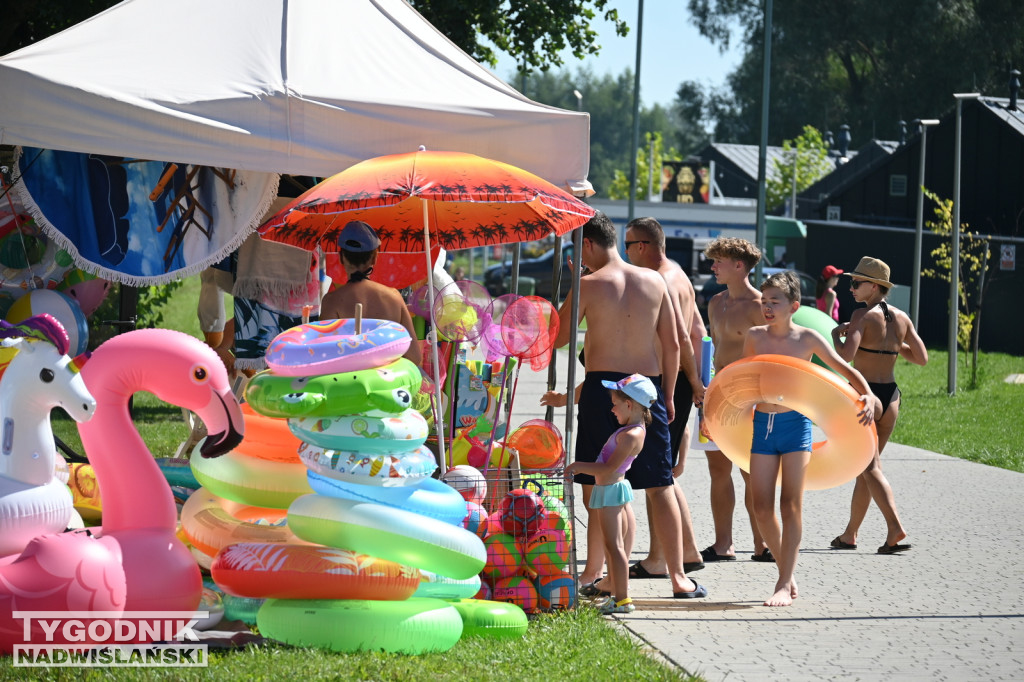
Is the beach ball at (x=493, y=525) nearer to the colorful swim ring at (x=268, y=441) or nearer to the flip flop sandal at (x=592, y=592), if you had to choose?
the flip flop sandal at (x=592, y=592)

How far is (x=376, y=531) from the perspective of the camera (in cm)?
490

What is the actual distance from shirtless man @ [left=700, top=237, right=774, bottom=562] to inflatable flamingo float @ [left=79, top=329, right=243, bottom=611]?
3.30 m

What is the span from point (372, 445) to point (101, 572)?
1.23 metres

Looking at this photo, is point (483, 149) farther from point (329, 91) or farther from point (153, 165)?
point (153, 165)

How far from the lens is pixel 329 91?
20.0 feet

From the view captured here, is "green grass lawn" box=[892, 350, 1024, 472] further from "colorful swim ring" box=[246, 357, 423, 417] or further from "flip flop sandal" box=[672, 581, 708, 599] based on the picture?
"colorful swim ring" box=[246, 357, 423, 417]

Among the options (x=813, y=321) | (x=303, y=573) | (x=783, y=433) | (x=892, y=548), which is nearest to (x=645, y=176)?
(x=813, y=321)

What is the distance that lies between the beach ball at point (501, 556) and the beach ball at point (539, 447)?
38.7 inches

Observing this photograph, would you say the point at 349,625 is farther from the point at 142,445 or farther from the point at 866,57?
the point at 866,57

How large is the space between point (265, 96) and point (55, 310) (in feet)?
7.70

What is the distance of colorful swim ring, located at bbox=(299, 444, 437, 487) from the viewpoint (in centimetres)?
493

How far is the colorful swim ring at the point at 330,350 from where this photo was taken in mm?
4910

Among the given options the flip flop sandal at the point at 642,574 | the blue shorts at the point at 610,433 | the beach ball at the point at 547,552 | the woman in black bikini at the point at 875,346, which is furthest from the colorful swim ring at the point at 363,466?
the woman in black bikini at the point at 875,346

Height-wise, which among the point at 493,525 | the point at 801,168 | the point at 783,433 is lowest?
the point at 493,525
